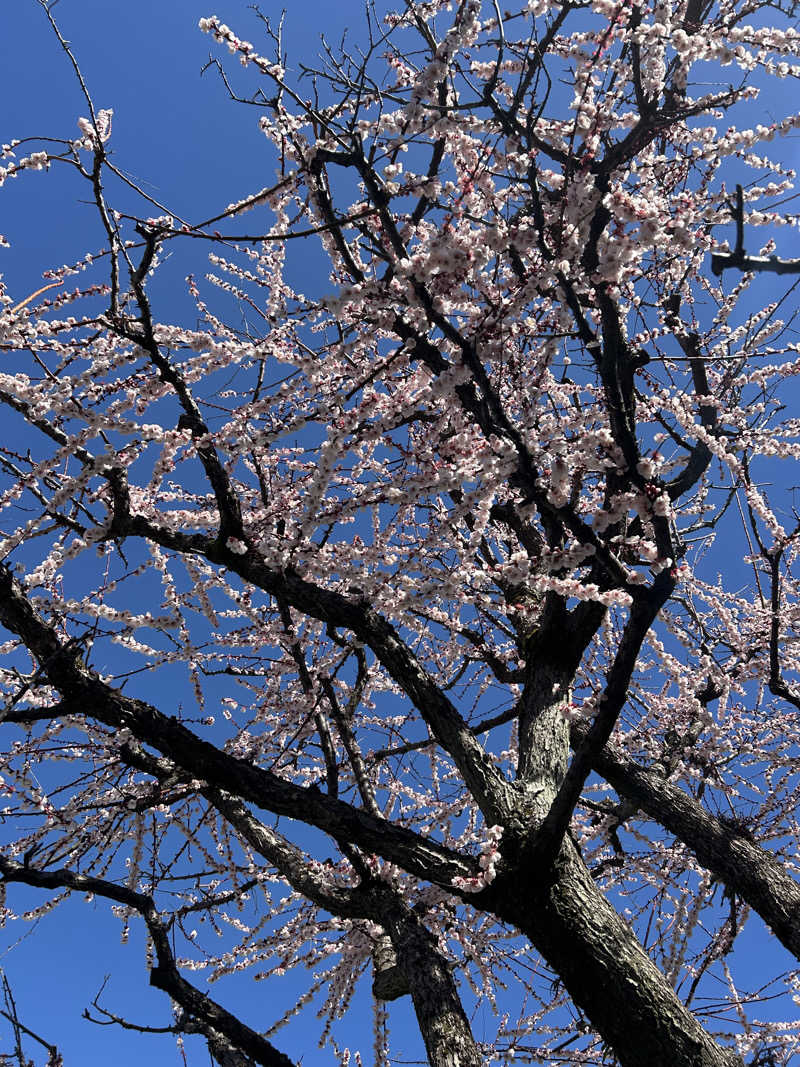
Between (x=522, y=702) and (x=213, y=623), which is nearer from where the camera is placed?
(x=522, y=702)

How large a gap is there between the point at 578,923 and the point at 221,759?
2.00 m

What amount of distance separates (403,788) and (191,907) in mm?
3170

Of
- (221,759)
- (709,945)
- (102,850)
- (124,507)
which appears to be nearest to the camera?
(221,759)

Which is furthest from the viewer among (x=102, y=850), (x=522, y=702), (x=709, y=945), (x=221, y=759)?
(x=709, y=945)

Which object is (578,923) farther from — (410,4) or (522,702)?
(410,4)

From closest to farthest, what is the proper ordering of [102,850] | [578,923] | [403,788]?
[578,923], [102,850], [403,788]

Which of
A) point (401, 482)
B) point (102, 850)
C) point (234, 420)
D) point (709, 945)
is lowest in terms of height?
point (709, 945)

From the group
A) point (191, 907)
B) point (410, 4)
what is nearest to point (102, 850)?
point (191, 907)

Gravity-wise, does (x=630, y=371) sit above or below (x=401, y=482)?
below

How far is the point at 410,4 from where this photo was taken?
2.68 meters

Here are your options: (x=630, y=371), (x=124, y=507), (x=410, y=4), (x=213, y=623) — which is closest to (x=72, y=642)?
(x=124, y=507)

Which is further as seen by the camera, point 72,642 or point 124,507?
point 124,507

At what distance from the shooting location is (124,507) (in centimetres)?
406

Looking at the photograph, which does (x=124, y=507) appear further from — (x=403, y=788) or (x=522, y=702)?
(x=403, y=788)
